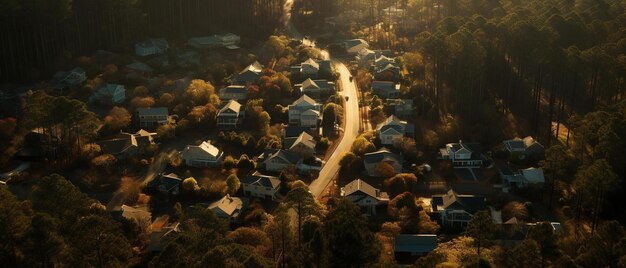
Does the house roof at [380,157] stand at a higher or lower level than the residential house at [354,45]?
lower

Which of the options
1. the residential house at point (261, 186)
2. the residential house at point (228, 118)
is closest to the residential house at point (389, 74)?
the residential house at point (228, 118)

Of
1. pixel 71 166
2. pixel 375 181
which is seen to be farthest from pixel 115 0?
pixel 375 181

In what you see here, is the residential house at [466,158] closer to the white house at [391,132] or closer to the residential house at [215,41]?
the white house at [391,132]

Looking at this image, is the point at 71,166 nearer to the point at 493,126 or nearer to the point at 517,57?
the point at 493,126

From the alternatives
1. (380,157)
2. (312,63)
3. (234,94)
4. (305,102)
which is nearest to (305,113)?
(305,102)

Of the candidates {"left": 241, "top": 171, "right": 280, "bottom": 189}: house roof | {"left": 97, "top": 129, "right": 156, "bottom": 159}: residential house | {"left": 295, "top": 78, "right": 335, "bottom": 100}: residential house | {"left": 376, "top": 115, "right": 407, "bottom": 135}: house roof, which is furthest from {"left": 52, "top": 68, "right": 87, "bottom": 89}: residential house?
{"left": 376, "top": 115, "right": 407, "bottom": 135}: house roof

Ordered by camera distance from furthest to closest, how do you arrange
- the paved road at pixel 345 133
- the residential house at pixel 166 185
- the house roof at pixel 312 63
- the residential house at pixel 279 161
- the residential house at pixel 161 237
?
the house roof at pixel 312 63 → the residential house at pixel 279 161 → the paved road at pixel 345 133 → the residential house at pixel 166 185 → the residential house at pixel 161 237
